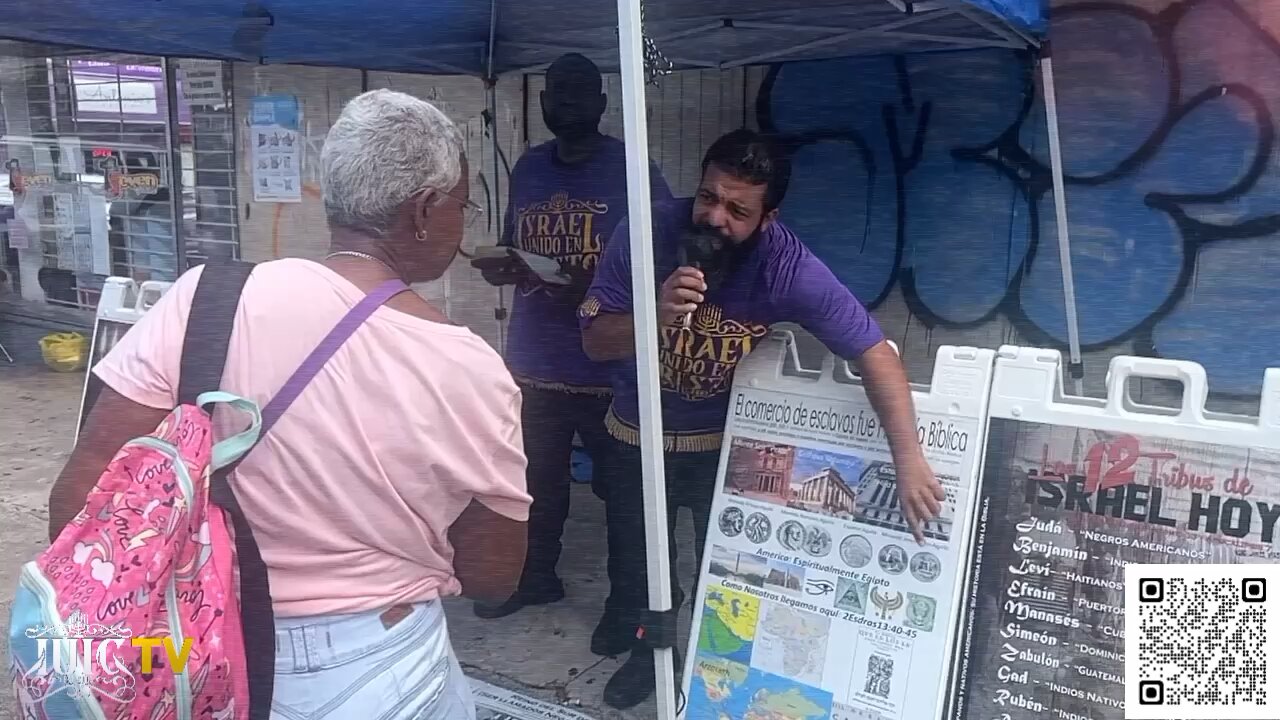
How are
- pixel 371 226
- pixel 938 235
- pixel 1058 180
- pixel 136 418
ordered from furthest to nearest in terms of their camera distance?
pixel 938 235
pixel 1058 180
pixel 371 226
pixel 136 418

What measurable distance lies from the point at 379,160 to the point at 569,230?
154 cm

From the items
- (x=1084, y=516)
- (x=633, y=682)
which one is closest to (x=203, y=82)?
(x=633, y=682)

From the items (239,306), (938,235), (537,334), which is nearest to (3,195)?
(537,334)

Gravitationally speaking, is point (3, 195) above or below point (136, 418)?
above

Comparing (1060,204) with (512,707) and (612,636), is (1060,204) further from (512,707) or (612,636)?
(512,707)

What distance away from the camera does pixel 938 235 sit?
4961 millimetres

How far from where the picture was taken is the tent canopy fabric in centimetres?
335

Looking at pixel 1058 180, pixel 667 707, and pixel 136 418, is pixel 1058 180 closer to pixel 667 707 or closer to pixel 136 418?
pixel 667 707

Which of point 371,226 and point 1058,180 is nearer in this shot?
point 371,226

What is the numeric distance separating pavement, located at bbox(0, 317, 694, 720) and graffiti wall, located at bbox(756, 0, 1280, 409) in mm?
2030

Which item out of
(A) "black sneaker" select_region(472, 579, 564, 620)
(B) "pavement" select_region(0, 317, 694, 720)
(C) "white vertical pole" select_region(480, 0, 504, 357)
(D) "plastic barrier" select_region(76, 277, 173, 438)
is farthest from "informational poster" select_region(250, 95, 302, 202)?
(A) "black sneaker" select_region(472, 579, 564, 620)

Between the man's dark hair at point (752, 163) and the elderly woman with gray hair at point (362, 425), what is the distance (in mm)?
914

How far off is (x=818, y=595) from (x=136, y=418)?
4.84 feet

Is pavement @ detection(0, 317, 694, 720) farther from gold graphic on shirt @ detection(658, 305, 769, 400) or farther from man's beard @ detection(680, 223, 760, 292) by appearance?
man's beard @ detection(680, 223, 760, 292)
